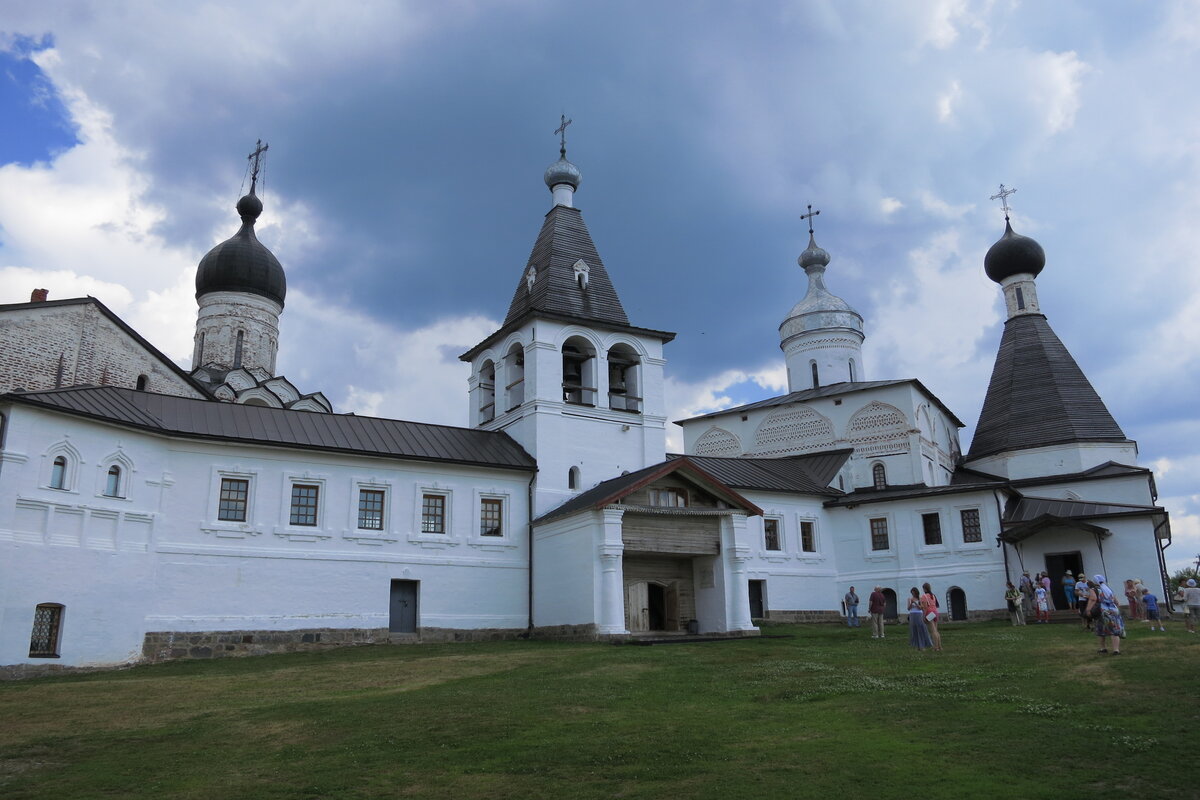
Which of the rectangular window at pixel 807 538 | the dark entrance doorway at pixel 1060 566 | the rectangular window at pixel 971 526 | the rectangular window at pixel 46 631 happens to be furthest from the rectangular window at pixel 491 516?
the dark entrance doorway at pixel 1060 566

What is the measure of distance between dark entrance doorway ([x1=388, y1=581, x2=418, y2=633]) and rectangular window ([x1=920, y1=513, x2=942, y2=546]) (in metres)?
17.5

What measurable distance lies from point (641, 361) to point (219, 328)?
1813cm

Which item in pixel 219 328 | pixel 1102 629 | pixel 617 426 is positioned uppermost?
pixel 219 328

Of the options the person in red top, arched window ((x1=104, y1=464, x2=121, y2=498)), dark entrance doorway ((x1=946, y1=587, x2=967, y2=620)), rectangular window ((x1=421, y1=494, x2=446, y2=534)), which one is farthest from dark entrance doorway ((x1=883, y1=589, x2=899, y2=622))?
arched window ((x1=104, y1=464, x2=121, y2=498))

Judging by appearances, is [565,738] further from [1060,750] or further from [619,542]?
[619,542]

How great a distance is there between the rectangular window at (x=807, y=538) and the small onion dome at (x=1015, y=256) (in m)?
16.6

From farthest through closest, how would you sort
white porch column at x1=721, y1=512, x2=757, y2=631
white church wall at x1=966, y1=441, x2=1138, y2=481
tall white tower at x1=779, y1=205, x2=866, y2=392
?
tall white tower at x1=779, y1=205, x2=866, y2=392
white church wall at x1=966, y1=441, x2=1138, y2=481
white porch column at x1=721, y1=512, x2=757, y2=631

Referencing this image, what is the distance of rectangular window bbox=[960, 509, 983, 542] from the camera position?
3092 cm

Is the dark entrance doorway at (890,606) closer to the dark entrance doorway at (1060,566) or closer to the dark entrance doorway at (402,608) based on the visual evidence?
the dark entrance doorway at (1060,566)

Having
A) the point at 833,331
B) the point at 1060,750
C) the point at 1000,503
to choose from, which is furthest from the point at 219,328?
the point at 1060,750

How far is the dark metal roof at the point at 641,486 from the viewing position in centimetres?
2339

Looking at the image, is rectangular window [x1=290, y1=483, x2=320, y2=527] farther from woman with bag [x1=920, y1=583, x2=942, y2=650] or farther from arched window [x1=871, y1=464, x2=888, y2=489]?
arched window [x1=871, y1=464, x2=888, y2=489]

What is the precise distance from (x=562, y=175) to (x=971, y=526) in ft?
59.7

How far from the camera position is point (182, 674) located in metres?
17.6
